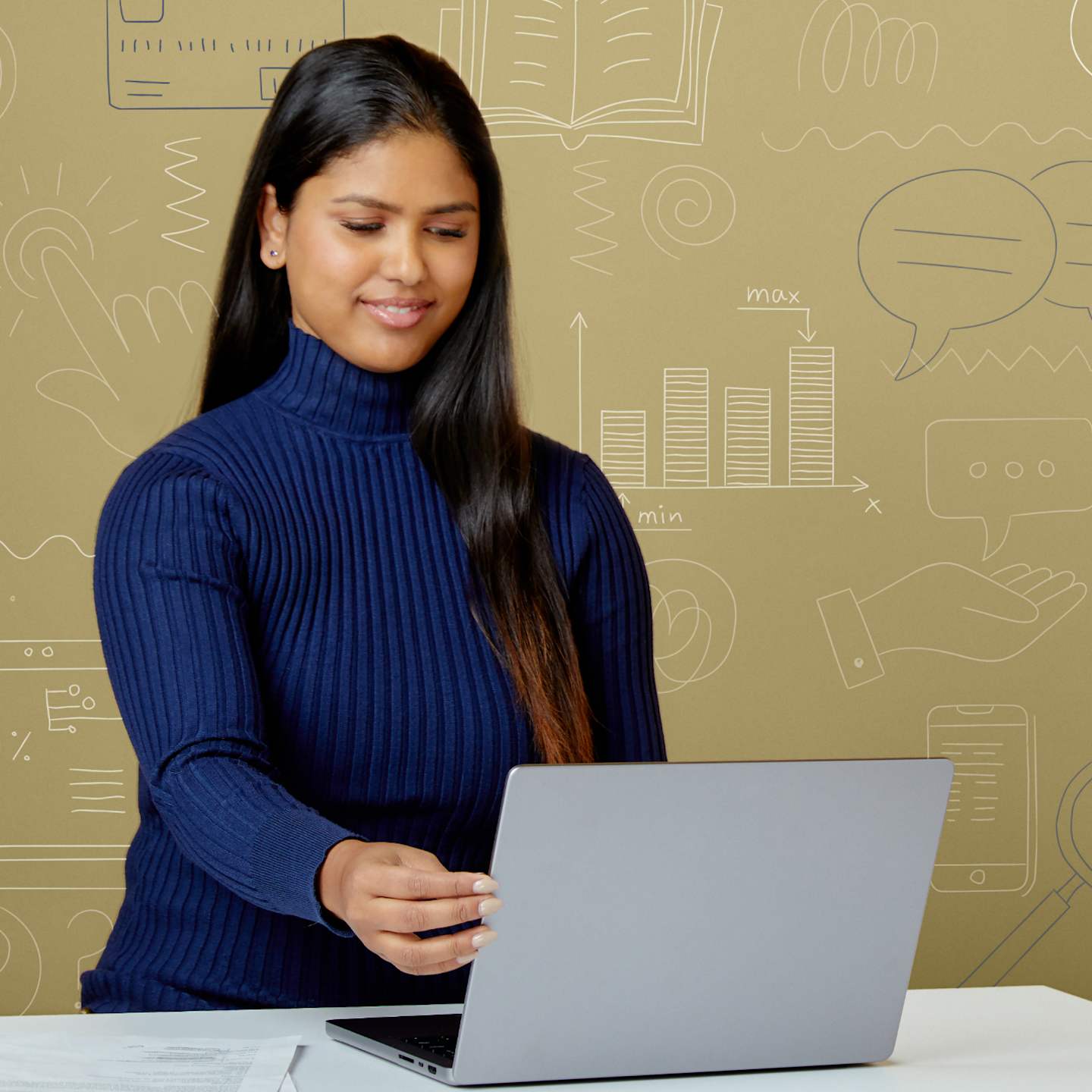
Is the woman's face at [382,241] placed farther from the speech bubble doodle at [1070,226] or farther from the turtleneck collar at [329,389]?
the speech bubble doodle at [1070,226]

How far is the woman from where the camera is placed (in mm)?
1230

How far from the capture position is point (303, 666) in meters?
1.30

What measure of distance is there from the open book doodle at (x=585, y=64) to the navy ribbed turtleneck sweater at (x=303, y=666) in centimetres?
140

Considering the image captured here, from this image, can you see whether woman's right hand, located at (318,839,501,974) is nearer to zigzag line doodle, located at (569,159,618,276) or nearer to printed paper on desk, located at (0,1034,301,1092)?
printed paper on desk, located at (0,1034,301,1092)

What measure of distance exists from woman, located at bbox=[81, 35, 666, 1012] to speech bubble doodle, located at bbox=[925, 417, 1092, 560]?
57.1 inches

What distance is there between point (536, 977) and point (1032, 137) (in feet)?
7.53

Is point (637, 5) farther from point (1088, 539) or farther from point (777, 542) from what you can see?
point (1088, 539)

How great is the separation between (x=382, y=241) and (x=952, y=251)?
1.74 metres

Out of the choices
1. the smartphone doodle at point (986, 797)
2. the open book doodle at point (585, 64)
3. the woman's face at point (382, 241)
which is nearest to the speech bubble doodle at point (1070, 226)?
the open book doodle at point (585, 64)

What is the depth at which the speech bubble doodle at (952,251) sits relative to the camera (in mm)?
2760

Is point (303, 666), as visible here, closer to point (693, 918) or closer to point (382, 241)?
point (382, 241)

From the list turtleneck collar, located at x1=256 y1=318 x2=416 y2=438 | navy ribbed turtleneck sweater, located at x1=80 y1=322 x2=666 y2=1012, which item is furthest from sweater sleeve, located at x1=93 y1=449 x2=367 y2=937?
turtleneck collar, located at x1=256 y1=318 x2=416 y2=438

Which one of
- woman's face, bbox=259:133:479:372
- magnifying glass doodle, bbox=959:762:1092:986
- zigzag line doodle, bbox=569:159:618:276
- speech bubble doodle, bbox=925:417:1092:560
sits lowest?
magnifying glass doodle, bbox=959:762:1092:986

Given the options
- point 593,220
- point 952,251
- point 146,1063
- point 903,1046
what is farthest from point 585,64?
point 146,1063
